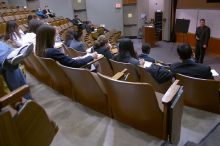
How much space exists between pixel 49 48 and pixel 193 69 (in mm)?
1633

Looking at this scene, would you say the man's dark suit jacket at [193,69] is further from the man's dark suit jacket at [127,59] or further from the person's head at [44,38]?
the person's head at [44,38]

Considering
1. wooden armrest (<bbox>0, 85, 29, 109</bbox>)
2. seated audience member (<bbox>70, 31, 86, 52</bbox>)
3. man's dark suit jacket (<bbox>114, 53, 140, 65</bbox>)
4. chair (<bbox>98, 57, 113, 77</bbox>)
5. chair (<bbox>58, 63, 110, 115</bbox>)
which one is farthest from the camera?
seated audience member (<bbox>70, 31, 86, 52</bbox>)

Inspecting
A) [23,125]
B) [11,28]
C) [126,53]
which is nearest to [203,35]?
[126,53]

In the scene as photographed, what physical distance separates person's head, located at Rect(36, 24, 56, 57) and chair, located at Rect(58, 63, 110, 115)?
1.09ft

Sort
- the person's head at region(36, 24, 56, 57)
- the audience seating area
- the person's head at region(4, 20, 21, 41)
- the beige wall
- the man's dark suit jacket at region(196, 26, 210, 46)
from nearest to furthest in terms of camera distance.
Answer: the audience seating area, the person's head at region(36, 24, 56, 57), the person's head at region(4, 20, 21, 41), the man's dark suit jacket at region(196, 26, 210, 46), the beige wall

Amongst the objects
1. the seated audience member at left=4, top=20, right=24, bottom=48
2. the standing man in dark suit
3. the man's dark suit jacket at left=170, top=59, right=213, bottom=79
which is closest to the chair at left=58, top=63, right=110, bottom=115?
the man's dark suit jacket at left=170, top=59, right=213, bottom=79

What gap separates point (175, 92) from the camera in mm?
1723

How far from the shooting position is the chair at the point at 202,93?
2.41m

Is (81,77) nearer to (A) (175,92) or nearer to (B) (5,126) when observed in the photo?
(A) (175,92)

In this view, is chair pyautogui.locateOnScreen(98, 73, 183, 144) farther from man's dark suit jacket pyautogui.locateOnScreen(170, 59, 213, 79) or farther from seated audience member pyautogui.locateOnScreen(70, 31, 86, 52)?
seated audience member pyautogui.locateOnScreen(70, 31, 86, 52)

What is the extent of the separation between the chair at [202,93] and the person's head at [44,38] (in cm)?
141

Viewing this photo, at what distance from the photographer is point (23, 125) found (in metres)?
1.13

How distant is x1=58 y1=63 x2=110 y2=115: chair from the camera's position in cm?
212

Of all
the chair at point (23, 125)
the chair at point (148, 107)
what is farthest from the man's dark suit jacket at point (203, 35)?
the chair at point (23, 125)
